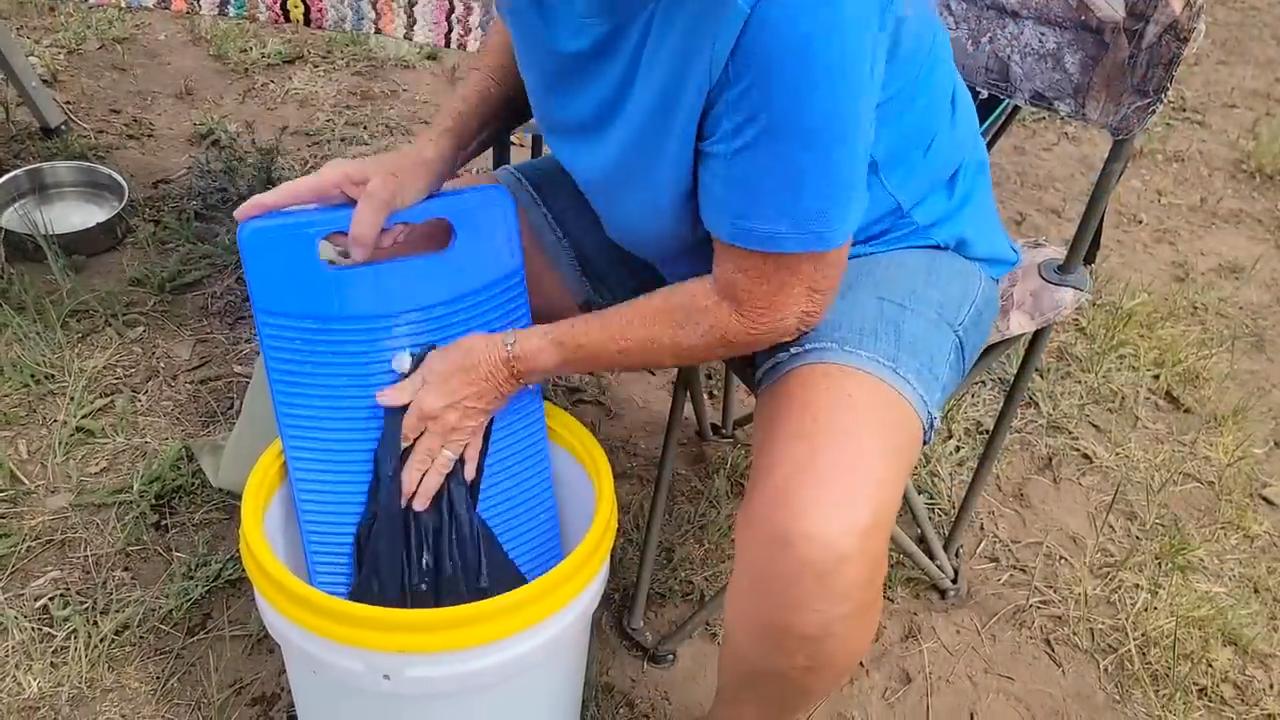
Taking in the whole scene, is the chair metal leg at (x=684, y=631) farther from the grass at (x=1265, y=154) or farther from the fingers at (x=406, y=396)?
the grass at (x=1265, y=154)

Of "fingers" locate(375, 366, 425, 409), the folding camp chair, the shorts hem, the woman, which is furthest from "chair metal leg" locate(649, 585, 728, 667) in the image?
"fingers" locate(375, 366, 425, 409)

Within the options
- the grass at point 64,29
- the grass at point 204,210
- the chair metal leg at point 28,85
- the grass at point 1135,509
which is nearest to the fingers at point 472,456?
the grass at point 1135,509

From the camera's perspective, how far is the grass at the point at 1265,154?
3.06 m

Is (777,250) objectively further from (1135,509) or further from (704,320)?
(1135,509)

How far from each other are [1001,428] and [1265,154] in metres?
1.97

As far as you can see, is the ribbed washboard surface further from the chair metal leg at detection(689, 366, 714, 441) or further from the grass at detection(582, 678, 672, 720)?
the chair metal leg at detection(689, 366, 714, 441)

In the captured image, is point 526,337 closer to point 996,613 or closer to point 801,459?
point 801,459

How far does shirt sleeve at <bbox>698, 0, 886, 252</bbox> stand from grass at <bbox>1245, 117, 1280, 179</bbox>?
248 centimetres

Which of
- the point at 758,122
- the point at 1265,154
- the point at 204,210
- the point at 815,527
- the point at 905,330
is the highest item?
the point at 758,122

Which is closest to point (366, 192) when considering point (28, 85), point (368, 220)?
point (368, 220)

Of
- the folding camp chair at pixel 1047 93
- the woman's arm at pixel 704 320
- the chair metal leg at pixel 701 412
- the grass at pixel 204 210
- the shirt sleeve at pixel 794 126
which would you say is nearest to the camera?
the shirt sleeve at pixel 794 126

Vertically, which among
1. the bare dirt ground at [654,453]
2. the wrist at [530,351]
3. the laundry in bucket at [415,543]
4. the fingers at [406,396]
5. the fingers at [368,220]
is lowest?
the bare dirt ground at [654,453]

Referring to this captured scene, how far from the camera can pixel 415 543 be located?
4.18 ft

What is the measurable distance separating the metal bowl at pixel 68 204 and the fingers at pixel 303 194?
1289 mm
